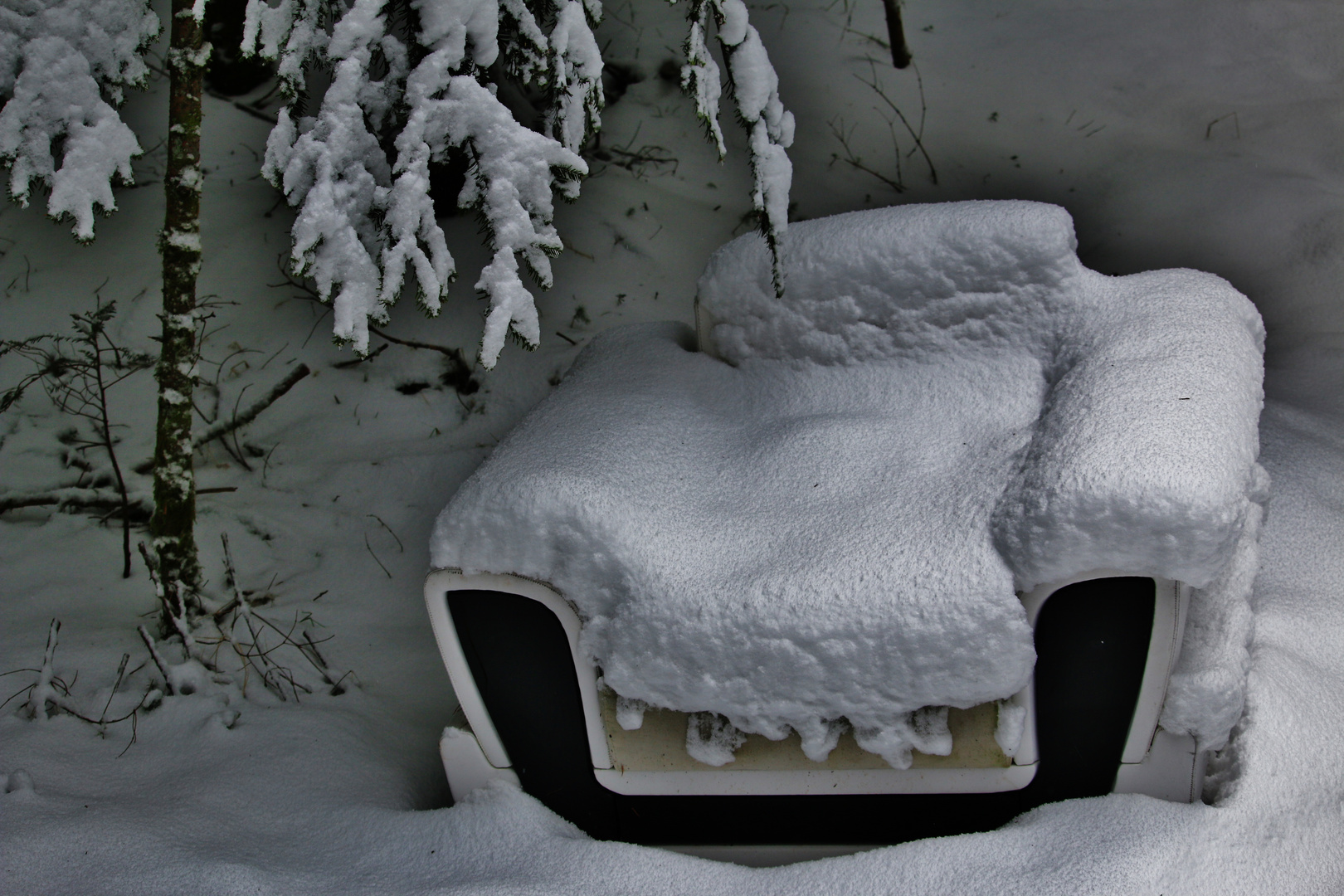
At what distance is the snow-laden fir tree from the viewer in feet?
5.58

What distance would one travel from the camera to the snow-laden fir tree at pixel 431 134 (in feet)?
5.58

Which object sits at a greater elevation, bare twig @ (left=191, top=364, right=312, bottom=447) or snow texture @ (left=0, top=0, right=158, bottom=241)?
snow texture @ (left=0, top=0, right=158, bottom=241)

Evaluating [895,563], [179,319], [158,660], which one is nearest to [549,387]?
[179,319]

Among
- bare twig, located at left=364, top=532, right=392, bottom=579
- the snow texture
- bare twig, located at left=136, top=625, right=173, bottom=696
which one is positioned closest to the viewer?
the snow texture

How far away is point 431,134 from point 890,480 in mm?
980

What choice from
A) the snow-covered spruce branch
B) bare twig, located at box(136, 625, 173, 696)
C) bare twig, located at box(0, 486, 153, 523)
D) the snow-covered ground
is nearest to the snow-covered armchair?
the snow-covered ground

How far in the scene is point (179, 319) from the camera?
2170 millimetres

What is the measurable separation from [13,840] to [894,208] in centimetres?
206

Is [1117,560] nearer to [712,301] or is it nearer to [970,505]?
[970,505]

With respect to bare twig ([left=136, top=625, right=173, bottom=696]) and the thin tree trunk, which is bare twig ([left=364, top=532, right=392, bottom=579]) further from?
the thin tree trunk

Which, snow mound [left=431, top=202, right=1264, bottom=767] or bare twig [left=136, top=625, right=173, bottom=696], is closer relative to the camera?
snow mound [left=431, top=202, right=1264, bottom=767]

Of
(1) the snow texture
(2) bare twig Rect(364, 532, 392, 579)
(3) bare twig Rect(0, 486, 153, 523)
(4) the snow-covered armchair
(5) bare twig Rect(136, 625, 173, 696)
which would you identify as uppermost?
(1) the snow texture

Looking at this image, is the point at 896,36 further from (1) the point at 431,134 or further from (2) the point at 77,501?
(2) the point at 77,501

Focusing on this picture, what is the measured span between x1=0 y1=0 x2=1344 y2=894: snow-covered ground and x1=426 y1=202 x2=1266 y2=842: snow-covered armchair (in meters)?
0.14
